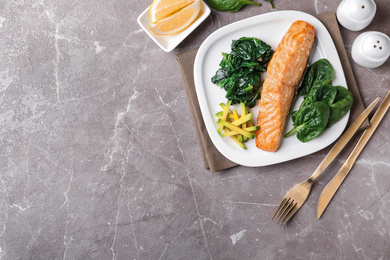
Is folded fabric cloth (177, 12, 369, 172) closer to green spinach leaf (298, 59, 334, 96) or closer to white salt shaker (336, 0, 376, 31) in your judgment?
white salt shaker (336, 0, 376, 31)

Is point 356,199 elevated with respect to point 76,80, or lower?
lower

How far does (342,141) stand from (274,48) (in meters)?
0.79

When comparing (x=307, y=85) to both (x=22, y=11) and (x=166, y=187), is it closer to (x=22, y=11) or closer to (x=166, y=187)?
(x=166, y=187)

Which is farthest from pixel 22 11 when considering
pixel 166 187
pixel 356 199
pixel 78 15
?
pixel 356 199

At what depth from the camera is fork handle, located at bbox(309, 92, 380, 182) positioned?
2.49 m

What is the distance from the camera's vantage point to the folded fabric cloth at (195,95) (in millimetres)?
2527

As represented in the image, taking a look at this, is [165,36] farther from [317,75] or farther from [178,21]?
[317,75]

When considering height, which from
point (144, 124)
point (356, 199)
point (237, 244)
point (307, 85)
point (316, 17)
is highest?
point (316, 17)

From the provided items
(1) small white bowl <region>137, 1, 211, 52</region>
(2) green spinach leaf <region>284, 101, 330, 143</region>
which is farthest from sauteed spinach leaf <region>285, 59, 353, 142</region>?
(1) small white bowl <region>137, 1, 211, 52</region>

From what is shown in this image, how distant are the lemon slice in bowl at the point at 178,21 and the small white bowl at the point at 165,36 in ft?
0.11

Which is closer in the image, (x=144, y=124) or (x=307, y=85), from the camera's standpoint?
(x=307, y=85)

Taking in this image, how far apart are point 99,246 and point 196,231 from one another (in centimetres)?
72

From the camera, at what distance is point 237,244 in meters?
2.62

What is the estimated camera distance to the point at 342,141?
8.21ft
